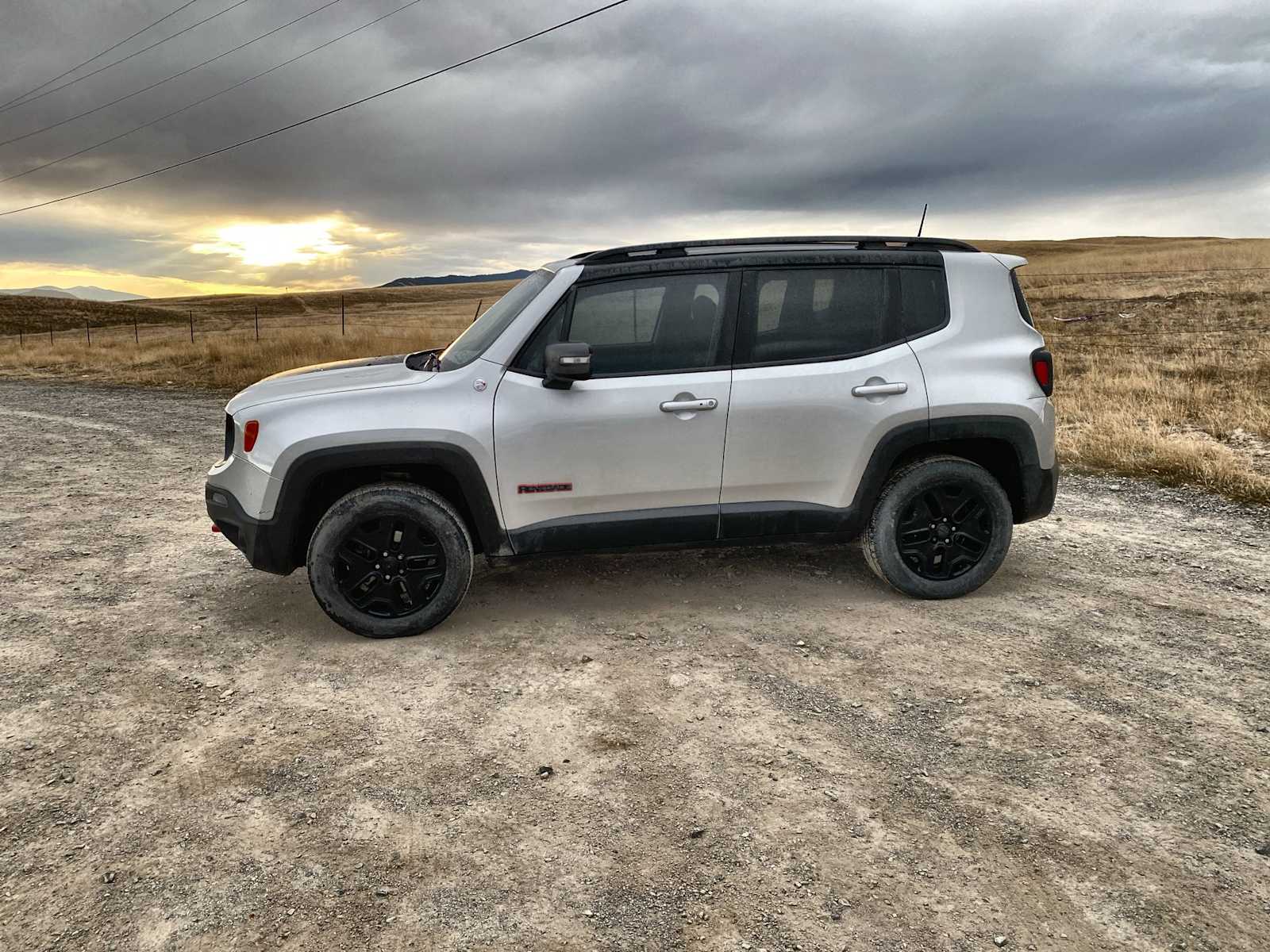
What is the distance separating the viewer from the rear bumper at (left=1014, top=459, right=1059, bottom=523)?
4.82 m

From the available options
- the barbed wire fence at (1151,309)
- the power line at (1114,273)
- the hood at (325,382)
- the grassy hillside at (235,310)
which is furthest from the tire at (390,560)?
the grassy hillside at (235,310)

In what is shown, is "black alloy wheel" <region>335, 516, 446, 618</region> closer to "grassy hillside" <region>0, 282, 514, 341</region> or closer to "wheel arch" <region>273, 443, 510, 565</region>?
"wheel arch" <region>273, 443, 510, 565</region>

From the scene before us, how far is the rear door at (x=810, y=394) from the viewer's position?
15.0 feet

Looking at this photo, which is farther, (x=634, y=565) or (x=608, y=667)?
(x=634, y=565)

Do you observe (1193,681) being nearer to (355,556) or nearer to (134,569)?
(355,556)

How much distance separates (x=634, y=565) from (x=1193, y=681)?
9.91 feet

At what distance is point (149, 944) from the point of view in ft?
8.00

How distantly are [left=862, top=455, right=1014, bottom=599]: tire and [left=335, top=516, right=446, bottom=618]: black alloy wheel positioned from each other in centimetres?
235

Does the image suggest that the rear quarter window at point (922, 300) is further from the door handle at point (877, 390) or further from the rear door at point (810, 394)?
the door handle at point (877, 390)

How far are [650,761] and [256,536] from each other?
2312 mm

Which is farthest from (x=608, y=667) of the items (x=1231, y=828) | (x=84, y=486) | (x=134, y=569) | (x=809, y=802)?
(x=84, y=486)

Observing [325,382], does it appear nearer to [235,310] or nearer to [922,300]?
[922,300]

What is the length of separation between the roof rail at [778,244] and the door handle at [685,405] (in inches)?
30.3

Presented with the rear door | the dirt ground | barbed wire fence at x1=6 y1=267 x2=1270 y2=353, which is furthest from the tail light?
A: barbed wire fence at x1=6 y1=267 x2=1270 y2=353
